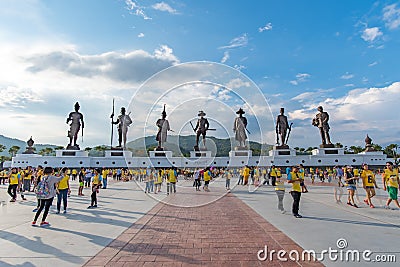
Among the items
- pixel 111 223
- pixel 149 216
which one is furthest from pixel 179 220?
pixel 111 223

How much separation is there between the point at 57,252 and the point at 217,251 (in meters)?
3.18

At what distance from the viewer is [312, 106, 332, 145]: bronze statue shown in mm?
45594

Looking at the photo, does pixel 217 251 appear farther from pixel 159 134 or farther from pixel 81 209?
pixel 159 134

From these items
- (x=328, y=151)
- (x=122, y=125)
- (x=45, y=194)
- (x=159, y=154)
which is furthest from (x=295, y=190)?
(x=122, y=125)

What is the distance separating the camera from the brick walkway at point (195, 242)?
481cm

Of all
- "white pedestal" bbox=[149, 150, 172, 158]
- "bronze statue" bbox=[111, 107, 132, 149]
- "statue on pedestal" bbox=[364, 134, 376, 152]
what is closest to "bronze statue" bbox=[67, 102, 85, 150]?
"bronze statue" bbox=[111, 107, 132, 149]

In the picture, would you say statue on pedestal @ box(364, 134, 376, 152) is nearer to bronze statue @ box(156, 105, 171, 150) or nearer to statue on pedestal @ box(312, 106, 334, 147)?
statue on pedestal @ box(312, 106, 334, 147)

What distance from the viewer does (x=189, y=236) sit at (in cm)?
651

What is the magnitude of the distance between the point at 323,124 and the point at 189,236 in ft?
147

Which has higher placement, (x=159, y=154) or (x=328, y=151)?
(x=328, y=151)

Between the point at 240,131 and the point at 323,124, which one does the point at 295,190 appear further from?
the point at 323,124

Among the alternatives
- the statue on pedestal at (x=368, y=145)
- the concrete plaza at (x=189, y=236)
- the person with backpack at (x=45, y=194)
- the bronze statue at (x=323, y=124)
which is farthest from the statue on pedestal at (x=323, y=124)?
the person with backpack at (x=45, y=194)

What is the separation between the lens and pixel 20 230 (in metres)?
7.04

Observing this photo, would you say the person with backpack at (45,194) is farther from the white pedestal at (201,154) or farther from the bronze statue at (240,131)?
the bronze statue at (240,131)
